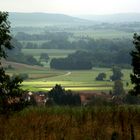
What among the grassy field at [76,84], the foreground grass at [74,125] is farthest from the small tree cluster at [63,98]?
the foreground grass at [74,125]

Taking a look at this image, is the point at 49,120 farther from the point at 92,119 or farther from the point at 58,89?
the point at 58,89

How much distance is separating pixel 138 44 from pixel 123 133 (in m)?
12.6

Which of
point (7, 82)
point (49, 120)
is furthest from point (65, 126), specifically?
point (7, 82)

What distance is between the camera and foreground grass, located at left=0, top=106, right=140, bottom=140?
10773 mm

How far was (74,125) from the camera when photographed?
12.6 meters

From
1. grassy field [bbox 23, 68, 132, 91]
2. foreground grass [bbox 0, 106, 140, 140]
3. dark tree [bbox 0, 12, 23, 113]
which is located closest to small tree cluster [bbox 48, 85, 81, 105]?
grassy field [bbox 23, 68, 132, 91]

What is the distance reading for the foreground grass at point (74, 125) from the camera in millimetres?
10773

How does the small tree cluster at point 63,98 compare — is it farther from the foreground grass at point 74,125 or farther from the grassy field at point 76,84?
the foreground grass at point 74,125

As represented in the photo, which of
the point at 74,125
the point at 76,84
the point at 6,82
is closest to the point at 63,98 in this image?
the point at 76,84

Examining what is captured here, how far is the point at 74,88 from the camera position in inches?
4026

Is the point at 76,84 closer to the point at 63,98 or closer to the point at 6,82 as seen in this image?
the point at 63,98

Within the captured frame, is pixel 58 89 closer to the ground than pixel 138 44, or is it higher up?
closer to the ground

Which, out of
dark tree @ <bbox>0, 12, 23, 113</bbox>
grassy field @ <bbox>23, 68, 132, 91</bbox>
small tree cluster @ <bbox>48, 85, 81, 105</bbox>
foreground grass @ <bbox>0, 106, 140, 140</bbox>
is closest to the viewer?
foreground grass @ <bbox>0, 106, 140, 140</bbox>

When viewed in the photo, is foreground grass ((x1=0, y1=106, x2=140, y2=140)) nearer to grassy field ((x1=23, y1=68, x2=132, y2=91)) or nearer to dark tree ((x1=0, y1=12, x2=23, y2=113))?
dark tree ((x1=0, y1=12, x2=23, y2=113))
